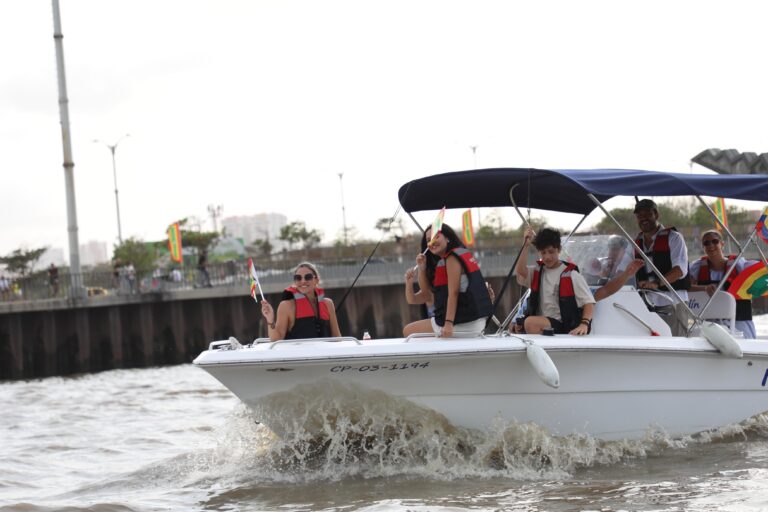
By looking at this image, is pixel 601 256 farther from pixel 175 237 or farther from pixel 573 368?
pixel 175 237

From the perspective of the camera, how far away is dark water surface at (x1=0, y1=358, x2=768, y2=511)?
7566 mm

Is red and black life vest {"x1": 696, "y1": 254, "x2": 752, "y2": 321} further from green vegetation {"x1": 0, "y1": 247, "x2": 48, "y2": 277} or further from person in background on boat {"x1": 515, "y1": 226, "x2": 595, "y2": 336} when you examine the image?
green vegetation {"x1": 0, "y1": 247, "x2": 48, "y2": 277}

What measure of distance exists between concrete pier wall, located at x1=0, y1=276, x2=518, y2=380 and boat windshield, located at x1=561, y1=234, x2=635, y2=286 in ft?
74.3

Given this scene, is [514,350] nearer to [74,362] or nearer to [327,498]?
[327,498]

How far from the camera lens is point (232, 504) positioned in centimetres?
795

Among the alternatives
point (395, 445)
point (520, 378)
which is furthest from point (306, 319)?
point (520, 378)

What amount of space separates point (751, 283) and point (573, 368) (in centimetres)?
294

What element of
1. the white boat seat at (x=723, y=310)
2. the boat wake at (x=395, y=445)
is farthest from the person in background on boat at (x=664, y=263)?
the boat wake at (x=395, y=445)

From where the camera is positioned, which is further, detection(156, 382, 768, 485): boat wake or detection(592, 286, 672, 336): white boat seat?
detection(592, 286, 672, 336): white boat seat

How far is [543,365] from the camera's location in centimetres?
785

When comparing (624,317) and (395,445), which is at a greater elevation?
(624,317)

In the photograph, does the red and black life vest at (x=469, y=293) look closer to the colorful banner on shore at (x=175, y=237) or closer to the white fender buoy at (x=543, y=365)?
the white fender buoy at (x=543, y=365)

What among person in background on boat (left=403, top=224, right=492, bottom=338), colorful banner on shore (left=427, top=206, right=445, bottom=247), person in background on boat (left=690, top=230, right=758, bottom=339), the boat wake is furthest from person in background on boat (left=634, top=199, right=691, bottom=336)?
colorful banner on shore (left=427, top=206, right=445, bottom=247)

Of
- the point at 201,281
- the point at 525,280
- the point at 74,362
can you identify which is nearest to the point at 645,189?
the point at 525,280
